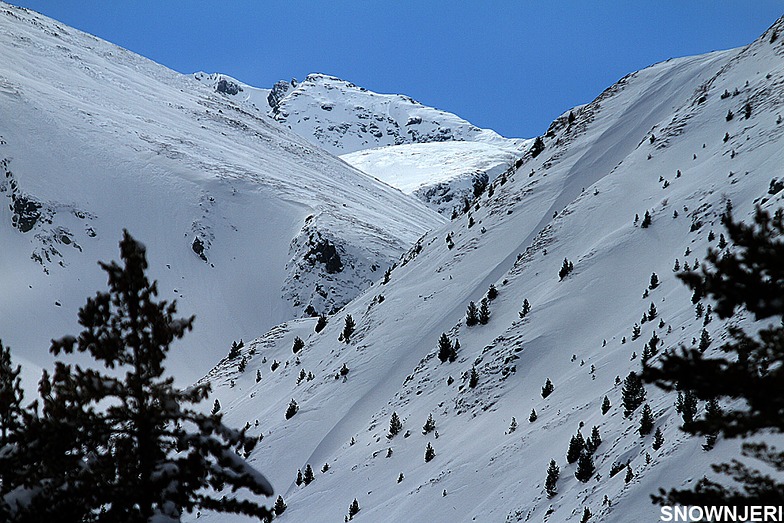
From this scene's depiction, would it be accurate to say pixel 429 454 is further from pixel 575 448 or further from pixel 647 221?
pixel 647 221

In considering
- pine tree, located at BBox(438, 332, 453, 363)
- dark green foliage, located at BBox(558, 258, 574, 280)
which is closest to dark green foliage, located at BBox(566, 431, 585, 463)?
pine tree, located at BBox(438, 332, 453, 363)

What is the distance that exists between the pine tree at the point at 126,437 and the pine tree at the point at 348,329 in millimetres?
23137

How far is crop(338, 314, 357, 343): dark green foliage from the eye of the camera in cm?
3046

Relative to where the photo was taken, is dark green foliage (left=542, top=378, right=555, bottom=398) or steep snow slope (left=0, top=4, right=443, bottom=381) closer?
dark green foliage (left=542, top=378, right=555, bottom=398)

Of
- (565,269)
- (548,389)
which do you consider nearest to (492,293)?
(565,269)

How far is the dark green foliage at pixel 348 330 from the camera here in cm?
3046

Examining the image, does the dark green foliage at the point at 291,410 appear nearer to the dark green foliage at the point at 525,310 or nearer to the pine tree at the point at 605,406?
the dark green foliage at the point at 525,310

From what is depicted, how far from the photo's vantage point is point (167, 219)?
62.7 meters

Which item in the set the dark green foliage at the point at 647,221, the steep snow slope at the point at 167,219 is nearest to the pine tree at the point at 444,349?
the dark green foliage at the point at 647,221

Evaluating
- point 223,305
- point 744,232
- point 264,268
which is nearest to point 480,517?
point 744,232

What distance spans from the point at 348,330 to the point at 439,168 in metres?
136

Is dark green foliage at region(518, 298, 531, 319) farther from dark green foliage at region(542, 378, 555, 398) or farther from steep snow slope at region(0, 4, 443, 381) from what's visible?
steep snow slope at region(0, 4, 443, 381)

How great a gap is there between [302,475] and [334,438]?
6.05ft

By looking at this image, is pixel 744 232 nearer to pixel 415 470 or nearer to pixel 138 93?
pixel 415 470
